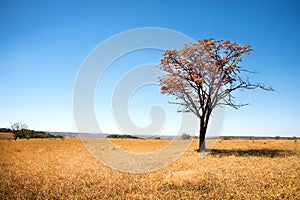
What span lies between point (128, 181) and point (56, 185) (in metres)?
2.59

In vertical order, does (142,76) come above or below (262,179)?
above

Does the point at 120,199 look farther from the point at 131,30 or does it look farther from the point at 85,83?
the point at 131,30

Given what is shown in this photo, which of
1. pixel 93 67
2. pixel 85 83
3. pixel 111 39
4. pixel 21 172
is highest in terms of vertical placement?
pixel 111 39

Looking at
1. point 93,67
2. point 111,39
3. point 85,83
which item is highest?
point 111,39

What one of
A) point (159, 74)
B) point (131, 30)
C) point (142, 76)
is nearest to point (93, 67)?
point (131, 30)

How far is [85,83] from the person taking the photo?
53.1 ft

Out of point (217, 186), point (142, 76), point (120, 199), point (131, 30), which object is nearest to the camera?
point (120, 199)

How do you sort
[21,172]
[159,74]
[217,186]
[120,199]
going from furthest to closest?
[159,74] < [21,172] < [217,186] < [120,199]

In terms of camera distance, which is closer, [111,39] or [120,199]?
[120,199]

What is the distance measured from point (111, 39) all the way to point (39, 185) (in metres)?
10.6

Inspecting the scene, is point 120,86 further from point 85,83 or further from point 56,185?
point 56,185

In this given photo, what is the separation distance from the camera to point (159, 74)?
72.9ft

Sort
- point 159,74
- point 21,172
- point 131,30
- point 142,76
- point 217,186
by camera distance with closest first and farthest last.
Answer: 1. point 217,186
2. point 21,172
3. point 131,30
4. point 142,76
5. point 159,74

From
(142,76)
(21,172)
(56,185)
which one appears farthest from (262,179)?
(142,76)
